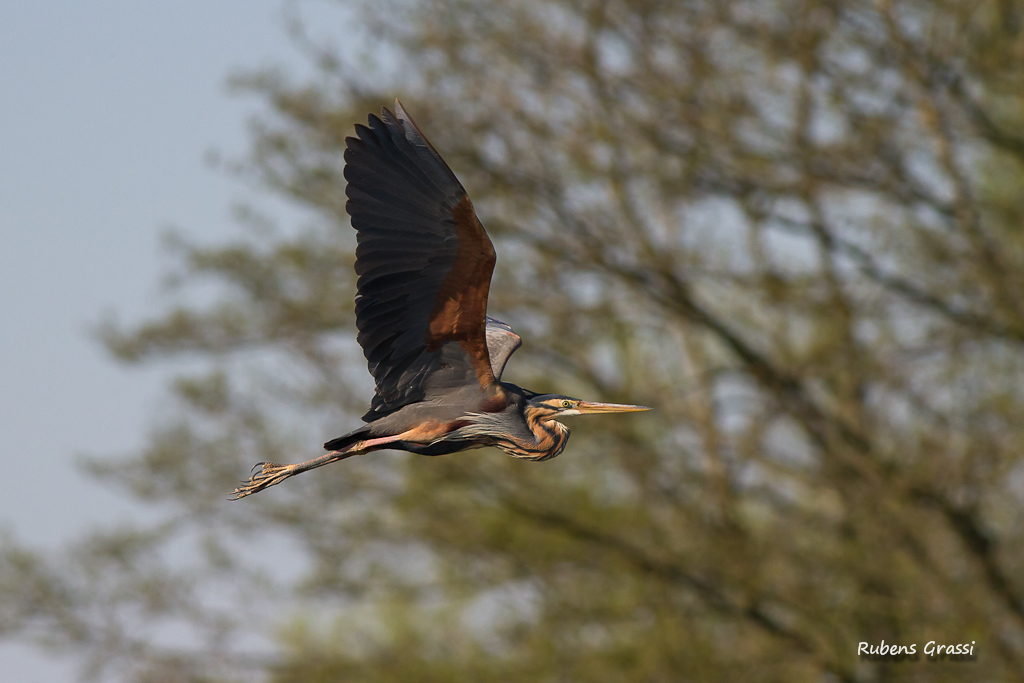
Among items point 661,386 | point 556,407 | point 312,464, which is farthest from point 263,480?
point 661,386

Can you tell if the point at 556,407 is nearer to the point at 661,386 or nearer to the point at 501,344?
the point at 501,344

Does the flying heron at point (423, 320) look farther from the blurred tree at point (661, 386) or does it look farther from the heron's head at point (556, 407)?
the blurred tree at point (661, 386)

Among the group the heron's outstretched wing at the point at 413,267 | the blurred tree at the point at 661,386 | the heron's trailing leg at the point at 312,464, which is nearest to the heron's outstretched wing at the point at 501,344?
the heron's outstretched wing at the point at 413,267

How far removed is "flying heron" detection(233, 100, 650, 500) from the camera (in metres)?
2.47

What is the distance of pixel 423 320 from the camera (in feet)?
8.64

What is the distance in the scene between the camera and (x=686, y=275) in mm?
9242

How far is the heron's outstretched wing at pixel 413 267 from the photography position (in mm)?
2562

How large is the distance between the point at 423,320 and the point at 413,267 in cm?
15

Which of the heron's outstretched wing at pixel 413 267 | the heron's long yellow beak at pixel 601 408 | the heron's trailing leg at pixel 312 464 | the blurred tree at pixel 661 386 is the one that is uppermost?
the blurred tree at pixel 661 386

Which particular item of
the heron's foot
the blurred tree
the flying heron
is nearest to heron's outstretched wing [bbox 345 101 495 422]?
the flying heron

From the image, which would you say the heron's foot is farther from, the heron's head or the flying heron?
the heron's head

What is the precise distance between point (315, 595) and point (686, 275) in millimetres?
4577

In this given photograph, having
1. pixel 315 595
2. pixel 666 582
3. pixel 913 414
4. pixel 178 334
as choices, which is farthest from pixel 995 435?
pixel 178 334

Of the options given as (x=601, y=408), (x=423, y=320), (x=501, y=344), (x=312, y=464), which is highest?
(x=501, y=344)
